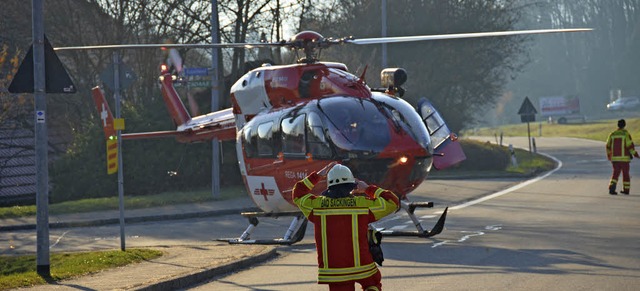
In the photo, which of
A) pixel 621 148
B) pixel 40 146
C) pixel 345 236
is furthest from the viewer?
pixel 621 148

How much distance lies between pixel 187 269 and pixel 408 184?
13.6ft

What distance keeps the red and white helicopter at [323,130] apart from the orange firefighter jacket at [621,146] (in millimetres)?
9245

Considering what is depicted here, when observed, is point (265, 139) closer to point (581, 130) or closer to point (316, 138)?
point (316, 138)

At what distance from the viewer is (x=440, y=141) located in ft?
58.0

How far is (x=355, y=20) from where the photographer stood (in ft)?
159

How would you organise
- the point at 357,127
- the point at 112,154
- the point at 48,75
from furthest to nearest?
the point at 112,154 → the point at 357,127 → the point at 48,75

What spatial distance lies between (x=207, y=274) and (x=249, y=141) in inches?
197

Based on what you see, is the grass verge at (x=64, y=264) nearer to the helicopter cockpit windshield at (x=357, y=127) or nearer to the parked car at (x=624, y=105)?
the helicopter cockpit windshield at (x=357, y=127)

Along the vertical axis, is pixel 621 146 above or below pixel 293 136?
below

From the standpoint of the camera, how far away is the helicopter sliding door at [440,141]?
17.5m

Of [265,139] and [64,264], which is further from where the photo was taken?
[265,139]

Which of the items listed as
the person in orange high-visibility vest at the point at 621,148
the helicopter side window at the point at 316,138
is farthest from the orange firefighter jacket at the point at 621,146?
the helicopter side window at the point at 316,138

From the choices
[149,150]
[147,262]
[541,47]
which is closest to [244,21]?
[149,150]

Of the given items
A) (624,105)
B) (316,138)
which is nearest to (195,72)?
(316,138)
